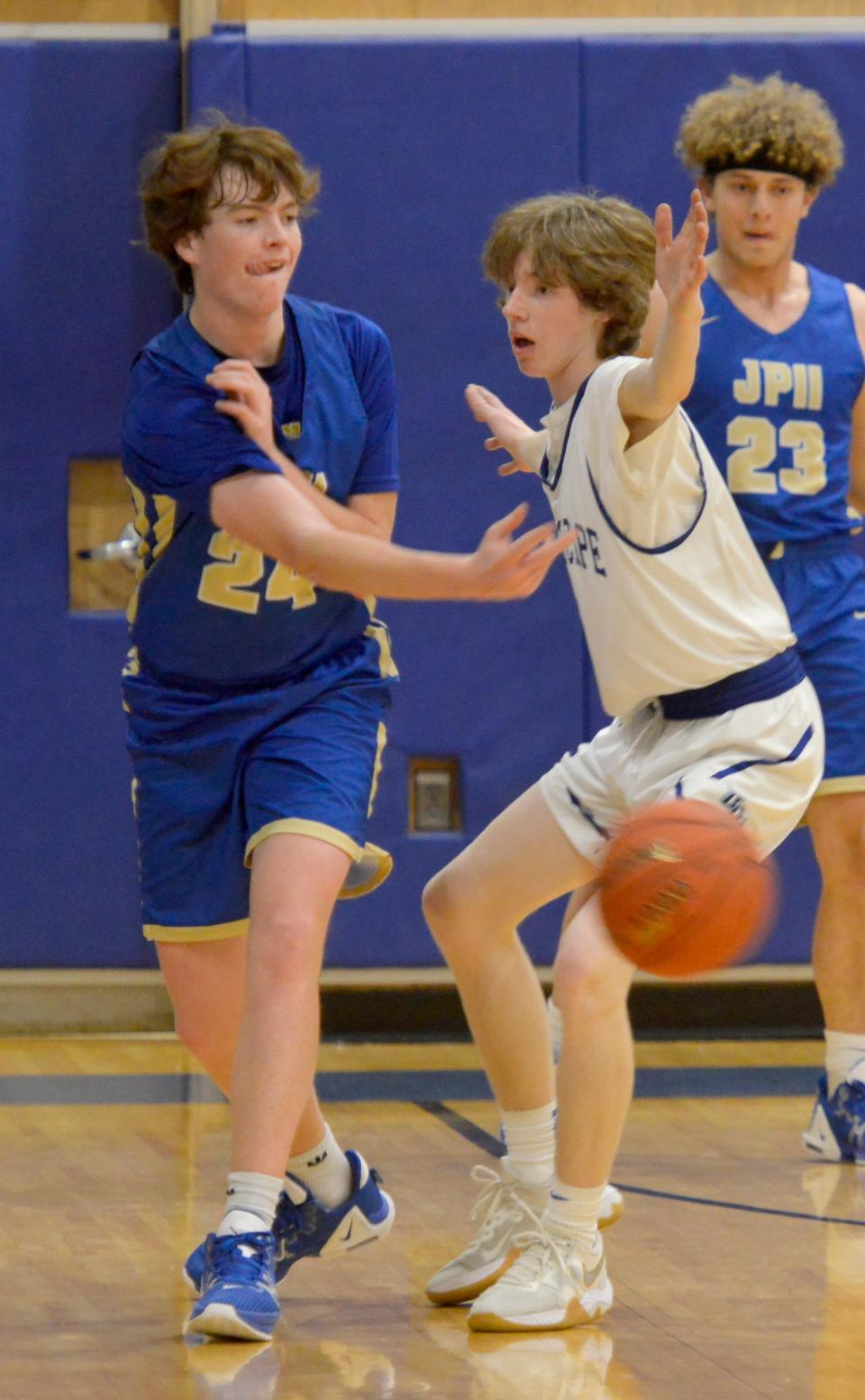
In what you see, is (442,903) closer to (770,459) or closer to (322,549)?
(322,549)

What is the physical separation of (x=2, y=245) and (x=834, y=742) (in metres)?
2.49

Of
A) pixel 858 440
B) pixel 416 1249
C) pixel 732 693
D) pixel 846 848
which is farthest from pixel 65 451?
pixel 732 693

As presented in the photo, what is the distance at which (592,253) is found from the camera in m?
3.04

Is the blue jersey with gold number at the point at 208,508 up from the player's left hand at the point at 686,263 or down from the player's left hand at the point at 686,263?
down

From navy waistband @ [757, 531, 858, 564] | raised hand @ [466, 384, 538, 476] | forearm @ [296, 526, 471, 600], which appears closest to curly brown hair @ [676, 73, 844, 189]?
navy waistband @ [757, 531, 858, 564]

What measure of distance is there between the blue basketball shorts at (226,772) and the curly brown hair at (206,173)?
657 millimetres

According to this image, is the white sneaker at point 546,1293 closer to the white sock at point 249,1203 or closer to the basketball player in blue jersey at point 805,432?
the white sock at point 249,1203

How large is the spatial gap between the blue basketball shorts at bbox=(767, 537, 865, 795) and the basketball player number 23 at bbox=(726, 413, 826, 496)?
0.13 m

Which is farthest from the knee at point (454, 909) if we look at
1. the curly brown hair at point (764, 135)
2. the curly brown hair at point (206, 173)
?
the curly brown hair at point (764, 135)

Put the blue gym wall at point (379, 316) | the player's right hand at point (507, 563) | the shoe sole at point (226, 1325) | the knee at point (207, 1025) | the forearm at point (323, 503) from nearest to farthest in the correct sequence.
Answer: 1. the player's right hand at point (507, 563)
2. the shoe sole at point (226, 1325)
3. the forearm at point (323, 503)
4. the knee at point (207, 1025)
5. the blue gym wall at point (379, 316)

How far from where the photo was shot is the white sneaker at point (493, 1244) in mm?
3010

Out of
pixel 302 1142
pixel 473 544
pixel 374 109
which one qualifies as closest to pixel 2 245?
pixel 374 109

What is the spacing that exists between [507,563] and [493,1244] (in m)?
1.08

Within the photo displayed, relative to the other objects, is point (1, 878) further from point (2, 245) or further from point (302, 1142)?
point (302, 1142)
